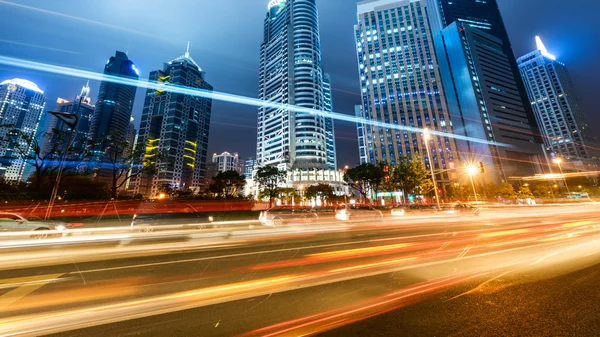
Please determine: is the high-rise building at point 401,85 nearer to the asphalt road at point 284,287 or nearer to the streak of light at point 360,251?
the streak of light at point 360,251

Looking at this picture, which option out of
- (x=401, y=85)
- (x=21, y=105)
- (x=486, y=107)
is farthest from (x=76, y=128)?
(x=486, y=107)

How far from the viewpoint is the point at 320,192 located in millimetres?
75438

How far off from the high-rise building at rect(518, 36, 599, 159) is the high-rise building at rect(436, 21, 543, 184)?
152 ft

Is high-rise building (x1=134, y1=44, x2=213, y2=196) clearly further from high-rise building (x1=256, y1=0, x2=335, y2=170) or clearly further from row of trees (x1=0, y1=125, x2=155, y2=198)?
row of trees (x1=0, y1=125, x2=155, y2=198)

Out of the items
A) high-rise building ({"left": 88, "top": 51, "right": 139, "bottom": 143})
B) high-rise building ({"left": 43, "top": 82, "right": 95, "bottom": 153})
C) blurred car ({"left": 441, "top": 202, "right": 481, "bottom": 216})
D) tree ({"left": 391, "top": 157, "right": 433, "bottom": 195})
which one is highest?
high-rise building ({"left": 88, "top": 51, "right": 139, "bottom": 143})

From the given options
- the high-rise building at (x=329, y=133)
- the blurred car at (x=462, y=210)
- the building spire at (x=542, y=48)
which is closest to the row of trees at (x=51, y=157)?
the blurred car at (x=462, y=210)

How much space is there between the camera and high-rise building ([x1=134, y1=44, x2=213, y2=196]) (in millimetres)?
127625

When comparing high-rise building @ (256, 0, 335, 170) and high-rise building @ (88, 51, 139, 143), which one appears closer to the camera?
high-rise building @ (256, 0, 335, 170)

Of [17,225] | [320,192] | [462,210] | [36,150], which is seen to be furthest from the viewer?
[320,192]

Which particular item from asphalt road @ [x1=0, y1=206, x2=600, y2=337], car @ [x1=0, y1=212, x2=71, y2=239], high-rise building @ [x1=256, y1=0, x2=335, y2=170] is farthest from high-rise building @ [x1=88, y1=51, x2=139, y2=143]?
asphalt road @ [x1=0, y1=206, x2=600, y2=337]

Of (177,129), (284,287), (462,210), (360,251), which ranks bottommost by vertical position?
(284,287)

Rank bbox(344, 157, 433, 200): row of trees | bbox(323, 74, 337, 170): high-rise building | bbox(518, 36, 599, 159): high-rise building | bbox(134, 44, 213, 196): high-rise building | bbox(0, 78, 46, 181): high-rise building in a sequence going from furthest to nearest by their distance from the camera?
bbox(323, 74, 337, 170): high-rise building
bbox(134, 44, 213, 196): high-rise building
bbox(518, 36, 599, 159): high-rise building
bbox(0, 78, 46, 181): high-rise building
bbox(344, 157, 433, 200): row of trees

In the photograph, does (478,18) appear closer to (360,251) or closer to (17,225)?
(360,251)

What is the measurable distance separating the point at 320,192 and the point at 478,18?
137522 millimetres
